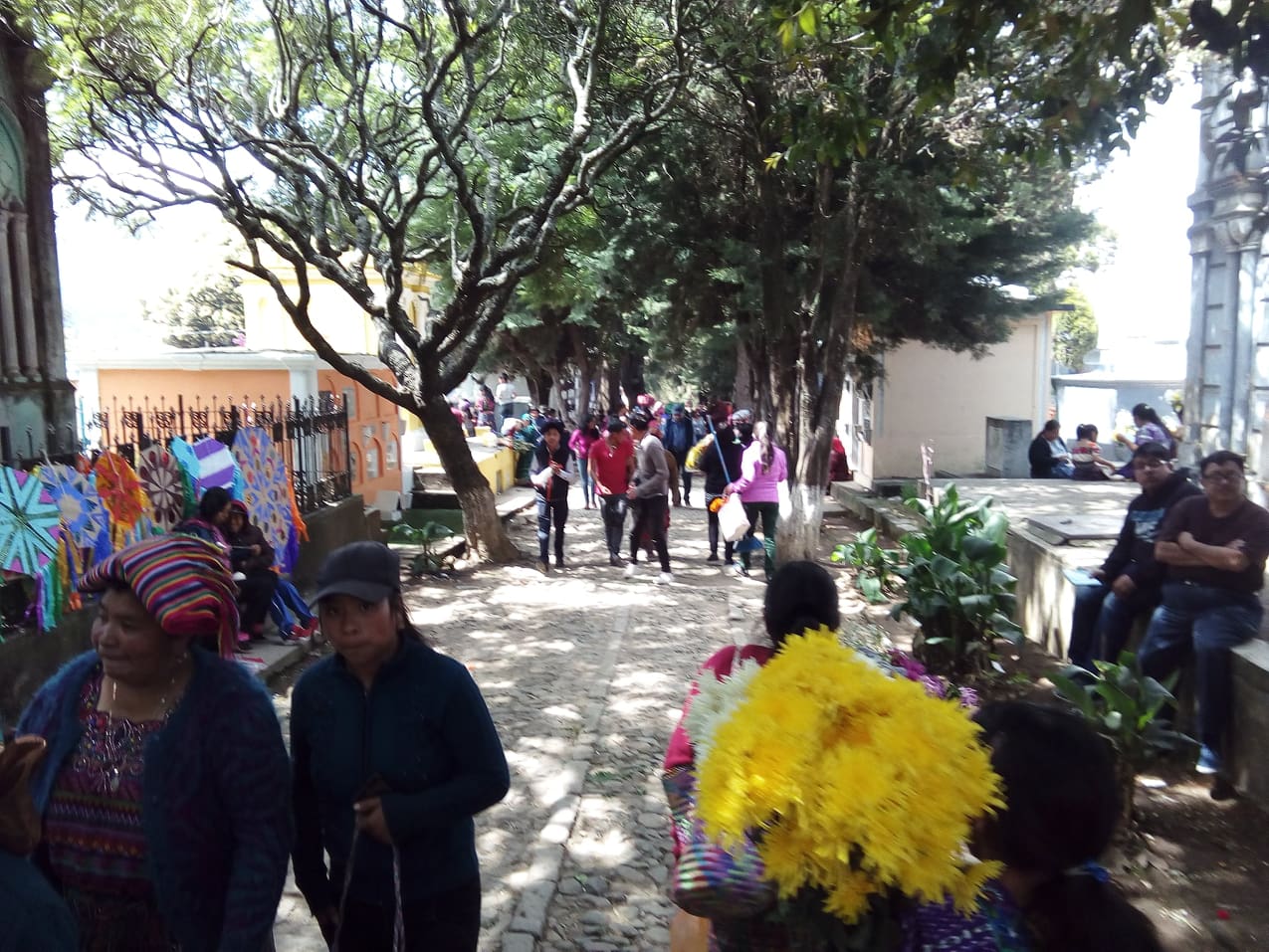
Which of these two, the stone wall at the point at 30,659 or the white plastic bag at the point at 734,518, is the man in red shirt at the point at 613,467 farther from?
the stone wall at the point at 30,659

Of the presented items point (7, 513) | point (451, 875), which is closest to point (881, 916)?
point (451, 875)

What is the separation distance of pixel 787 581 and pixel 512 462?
17203mm

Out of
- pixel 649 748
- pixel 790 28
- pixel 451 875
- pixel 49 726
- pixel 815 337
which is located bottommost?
pixel 649 748

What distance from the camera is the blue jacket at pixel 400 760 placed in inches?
89.4

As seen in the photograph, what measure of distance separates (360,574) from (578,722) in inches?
165

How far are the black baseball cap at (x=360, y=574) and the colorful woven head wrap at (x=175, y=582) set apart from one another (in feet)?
0.70

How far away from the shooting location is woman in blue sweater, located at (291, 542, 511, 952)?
227 centimetres

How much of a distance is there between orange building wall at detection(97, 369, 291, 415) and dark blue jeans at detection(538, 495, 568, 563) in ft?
12.2

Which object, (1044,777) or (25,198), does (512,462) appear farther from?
(1044,777)

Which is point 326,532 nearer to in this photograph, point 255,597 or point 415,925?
point 255,597

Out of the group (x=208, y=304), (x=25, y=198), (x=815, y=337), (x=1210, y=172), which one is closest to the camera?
(x=25, y=198)

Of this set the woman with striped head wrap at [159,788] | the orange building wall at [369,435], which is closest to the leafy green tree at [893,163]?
the woman with striped head wrap at [159,788]

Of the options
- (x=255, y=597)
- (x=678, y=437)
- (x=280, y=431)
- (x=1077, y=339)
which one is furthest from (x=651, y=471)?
(x=1077, y=339)

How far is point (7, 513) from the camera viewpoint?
18.0 ft
